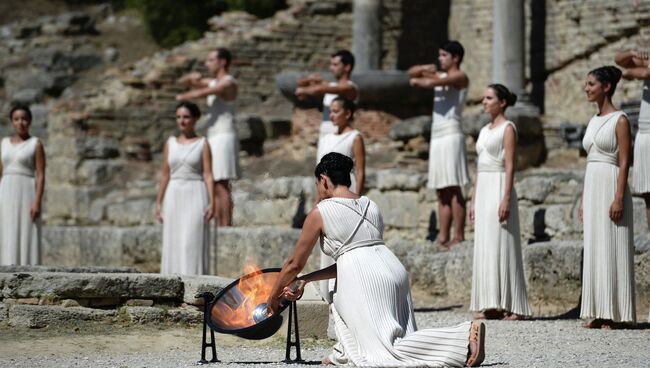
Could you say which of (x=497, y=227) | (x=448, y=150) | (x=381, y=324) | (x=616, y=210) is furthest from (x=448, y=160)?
(x=381, y=324)

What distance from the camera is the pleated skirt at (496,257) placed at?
33.0ft

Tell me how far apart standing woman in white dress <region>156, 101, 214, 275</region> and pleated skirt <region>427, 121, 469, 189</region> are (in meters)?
2.32

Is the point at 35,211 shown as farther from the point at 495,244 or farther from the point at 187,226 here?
the point at 495,244

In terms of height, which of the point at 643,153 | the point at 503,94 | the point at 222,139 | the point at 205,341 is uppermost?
the point at 503,94

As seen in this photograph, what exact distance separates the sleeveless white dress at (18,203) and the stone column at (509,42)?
7.21 meters

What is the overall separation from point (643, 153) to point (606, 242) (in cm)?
100

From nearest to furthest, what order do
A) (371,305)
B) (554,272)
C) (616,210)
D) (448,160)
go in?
(371,305)
(616,210)
(554,272)
(448,160)

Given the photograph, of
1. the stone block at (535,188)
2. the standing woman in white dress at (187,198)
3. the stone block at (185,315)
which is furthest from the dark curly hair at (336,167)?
the stone block at (535,188)

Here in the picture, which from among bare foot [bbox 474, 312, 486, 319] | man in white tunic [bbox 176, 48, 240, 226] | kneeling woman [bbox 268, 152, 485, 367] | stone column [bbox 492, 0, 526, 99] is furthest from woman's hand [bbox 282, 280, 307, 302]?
stone column [bbox 492, 0, 526, 99]

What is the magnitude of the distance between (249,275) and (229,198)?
667 centimetres

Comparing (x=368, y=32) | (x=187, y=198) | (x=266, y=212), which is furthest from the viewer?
(x=368, y=32)

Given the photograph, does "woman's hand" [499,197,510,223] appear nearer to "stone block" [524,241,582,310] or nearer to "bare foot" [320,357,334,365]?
"stone block" [524,241,582,310]

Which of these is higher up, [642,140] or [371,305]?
[642,140]

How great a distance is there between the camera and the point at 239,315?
7.29 metres
